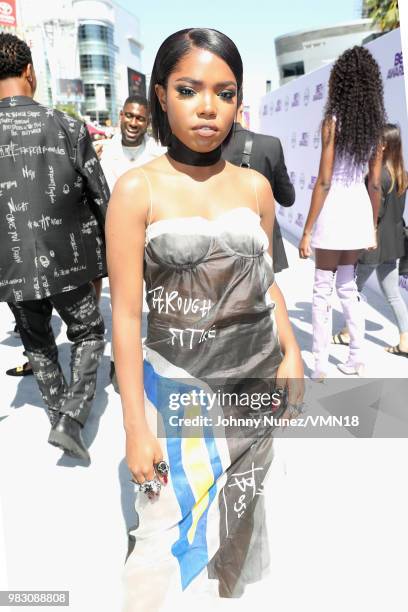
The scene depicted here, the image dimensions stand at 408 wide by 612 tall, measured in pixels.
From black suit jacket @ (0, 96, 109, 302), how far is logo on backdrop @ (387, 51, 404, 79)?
3.71 meters

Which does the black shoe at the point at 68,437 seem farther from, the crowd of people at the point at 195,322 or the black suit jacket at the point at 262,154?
the black suit jacket at the point at 262,154

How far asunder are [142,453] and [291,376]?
18.8 inches

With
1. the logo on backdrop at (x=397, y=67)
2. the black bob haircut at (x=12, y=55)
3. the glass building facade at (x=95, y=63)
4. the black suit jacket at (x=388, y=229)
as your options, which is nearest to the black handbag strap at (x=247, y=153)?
the black bob haircut at (x=12, y=55)

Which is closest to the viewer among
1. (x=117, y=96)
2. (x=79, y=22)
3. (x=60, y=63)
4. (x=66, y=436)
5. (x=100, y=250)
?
(x=66, y=436)

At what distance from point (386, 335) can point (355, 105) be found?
7.20ft

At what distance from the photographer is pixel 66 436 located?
2.38 metres

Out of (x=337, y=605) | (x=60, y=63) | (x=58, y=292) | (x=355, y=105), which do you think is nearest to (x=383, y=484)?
(x=337, y=605)

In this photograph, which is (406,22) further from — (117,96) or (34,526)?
(117,96)

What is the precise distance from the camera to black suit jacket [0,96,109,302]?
7.36ft

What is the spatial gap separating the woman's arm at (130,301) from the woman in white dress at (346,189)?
6.88 ft

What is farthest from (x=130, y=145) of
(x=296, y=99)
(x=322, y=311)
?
(x=296, y=99)

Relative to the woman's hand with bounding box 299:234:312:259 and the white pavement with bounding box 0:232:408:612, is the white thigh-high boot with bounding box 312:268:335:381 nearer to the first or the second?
the woman's hand with bounding box 299:234:312:259

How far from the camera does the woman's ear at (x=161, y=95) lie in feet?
3.97

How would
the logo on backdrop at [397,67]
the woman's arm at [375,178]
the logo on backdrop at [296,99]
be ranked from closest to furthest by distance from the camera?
the woman's arm at [375,178]
the logo on backdrop at [397,67]
the logo on backdrop at [296,99]
